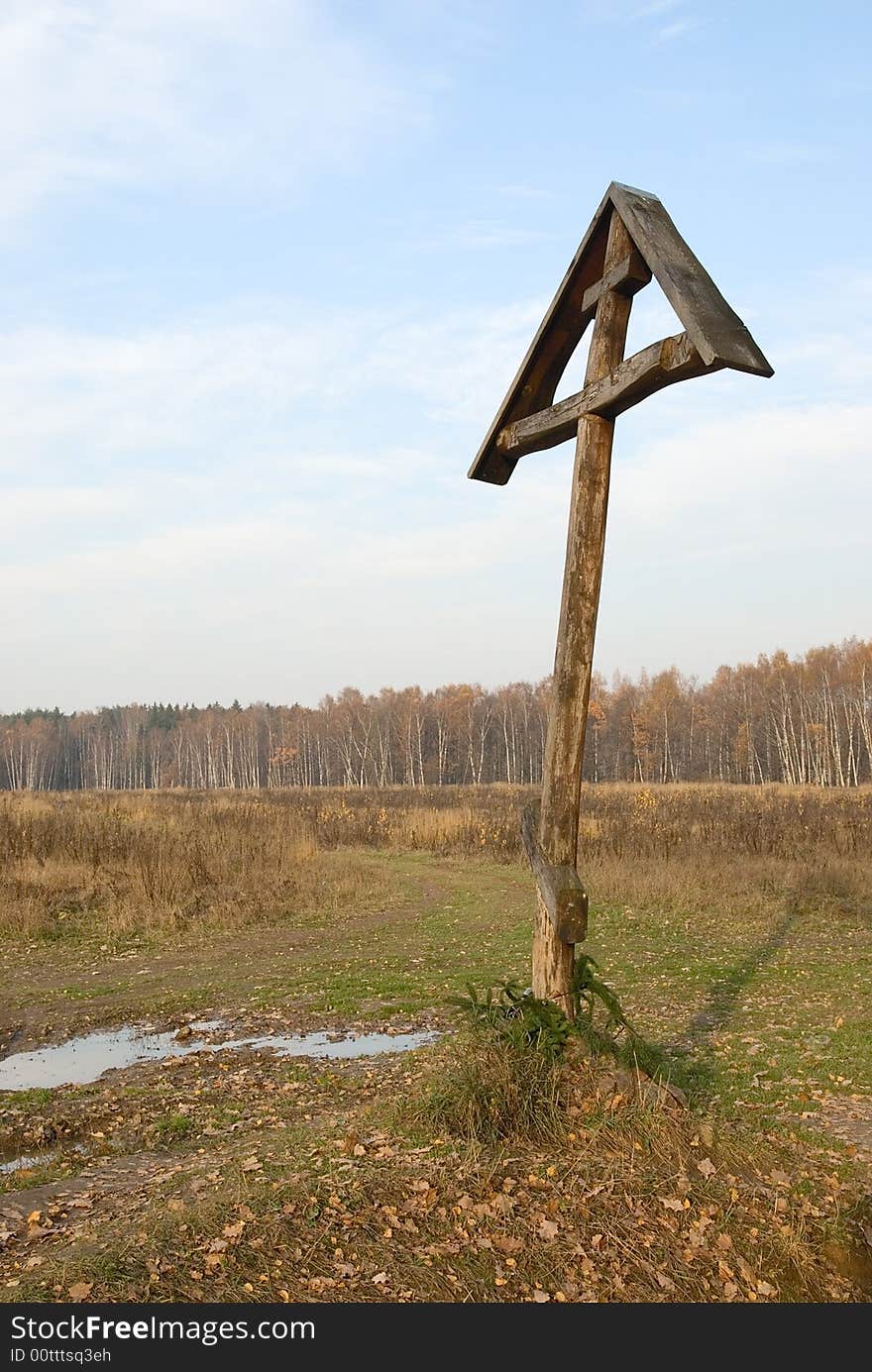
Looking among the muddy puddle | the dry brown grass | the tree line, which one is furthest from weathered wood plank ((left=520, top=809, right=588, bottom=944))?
the tree line

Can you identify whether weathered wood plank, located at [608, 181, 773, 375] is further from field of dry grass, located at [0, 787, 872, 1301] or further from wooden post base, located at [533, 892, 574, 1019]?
field of dry grass, located at [0, 787, 872, 1301]

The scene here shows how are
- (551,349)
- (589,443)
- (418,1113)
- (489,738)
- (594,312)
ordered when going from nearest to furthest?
(418,1113)
(589,443)
(594,312)
(551,349)
(489,738)

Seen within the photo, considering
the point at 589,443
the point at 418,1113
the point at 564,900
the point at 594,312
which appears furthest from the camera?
the point at 594,312

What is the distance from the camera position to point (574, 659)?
5.14 m

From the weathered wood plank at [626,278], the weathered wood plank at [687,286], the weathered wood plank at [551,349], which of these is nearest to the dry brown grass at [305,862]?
the weathered wood plank at [551,349]

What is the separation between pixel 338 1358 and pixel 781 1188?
7.05ft

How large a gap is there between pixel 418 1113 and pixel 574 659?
7.98 feet

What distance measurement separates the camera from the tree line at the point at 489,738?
6681 centimetres

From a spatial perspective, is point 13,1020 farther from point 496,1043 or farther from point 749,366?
point 749,366

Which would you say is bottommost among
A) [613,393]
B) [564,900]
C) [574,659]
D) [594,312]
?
Result: [564,900]

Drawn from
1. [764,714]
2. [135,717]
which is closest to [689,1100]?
[764,714]

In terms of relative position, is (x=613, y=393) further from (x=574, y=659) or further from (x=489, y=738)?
(x=489, y=738)

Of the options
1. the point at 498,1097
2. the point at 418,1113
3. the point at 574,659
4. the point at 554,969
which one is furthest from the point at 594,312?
the point at 418,1113

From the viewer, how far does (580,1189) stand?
13.9 feet
